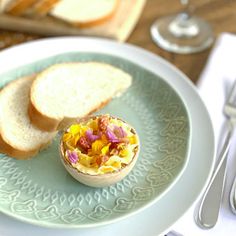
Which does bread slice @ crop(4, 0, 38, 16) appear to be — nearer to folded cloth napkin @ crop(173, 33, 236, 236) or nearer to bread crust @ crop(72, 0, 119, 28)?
bread crust @ crop(72, 0, 119, 28)

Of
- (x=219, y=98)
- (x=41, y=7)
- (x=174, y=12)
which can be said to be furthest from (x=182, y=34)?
(x=41, y=7)

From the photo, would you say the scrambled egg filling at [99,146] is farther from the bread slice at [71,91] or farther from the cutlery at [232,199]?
the cutlery at [232,199]

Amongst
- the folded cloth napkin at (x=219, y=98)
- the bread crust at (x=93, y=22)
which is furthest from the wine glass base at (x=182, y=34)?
the bread crust at (x=93, y=22)

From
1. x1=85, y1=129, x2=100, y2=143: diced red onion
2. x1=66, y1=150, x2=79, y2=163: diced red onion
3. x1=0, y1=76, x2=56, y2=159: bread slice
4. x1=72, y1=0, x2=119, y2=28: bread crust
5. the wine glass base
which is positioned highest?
x1=85, y1=129, x2=100, y2=143: diced red onion

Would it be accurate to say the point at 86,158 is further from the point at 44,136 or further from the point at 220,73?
the point at 220,73

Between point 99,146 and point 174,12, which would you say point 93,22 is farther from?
point 99,146

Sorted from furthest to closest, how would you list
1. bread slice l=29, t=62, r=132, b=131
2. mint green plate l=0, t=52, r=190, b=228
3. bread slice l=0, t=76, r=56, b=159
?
bread slice l=29, t=62, r=132, b=131 < bread slice l=0, t=76, r=56, b=159 < mint green plate l=0, t=52, r=190, b=228

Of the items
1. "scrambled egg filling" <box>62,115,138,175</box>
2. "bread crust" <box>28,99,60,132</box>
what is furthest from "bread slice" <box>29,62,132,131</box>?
"scrambled egg filling" <box>62,115,138,175</box>

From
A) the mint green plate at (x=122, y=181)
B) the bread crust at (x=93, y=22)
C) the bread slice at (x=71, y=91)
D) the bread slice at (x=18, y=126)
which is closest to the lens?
the mint green plate at (x=122, y=181)
